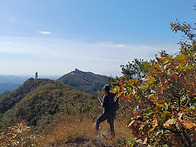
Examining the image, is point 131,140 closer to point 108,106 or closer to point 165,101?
point 165,101

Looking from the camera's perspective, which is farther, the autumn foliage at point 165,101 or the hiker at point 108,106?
the hiker at point 108,106

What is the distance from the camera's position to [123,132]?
19.0ft

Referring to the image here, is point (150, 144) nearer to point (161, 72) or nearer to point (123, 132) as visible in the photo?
point (161, 72)

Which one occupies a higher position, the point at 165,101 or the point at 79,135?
the point at 165,101

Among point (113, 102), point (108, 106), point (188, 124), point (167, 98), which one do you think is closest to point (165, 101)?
point (167, 98)

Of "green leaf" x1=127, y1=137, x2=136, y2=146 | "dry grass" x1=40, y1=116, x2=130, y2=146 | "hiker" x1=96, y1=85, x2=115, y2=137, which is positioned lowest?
"dry grass" x1=40, y1=116, x2=130, y2=146

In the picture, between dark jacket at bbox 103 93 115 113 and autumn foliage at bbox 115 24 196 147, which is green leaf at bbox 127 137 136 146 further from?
dark jacket at bbox 103 93 115 113

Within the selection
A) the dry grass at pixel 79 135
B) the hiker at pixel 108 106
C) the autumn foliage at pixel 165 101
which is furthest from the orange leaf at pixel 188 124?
the hiker at pixel 108 106

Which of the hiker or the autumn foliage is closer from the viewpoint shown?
the autumn foliage

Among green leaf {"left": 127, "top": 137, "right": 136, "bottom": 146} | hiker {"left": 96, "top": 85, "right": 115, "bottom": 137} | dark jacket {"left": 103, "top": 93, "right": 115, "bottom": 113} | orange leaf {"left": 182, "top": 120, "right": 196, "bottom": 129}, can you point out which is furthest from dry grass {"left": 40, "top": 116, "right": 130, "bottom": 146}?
orange leaf {"left": 182, "top": 120, "right": 196, "bottom": 129}

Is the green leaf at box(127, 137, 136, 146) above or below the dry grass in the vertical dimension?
above

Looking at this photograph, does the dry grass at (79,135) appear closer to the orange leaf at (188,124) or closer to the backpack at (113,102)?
the backpack at (113,102)

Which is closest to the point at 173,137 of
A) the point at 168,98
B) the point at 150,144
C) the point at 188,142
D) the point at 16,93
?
the point at 188,142

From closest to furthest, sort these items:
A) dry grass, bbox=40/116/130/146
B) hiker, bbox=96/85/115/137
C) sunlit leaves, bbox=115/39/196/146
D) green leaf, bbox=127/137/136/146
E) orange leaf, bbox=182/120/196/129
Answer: orange leaf, bbox=182/120/196/129, sunlit leaves, bbox=115/39/196/146, green leaf, bbox=127/137/136/146, dry grass, bbox=40/116/130/146, hiker, bbox=96/85/115/137
